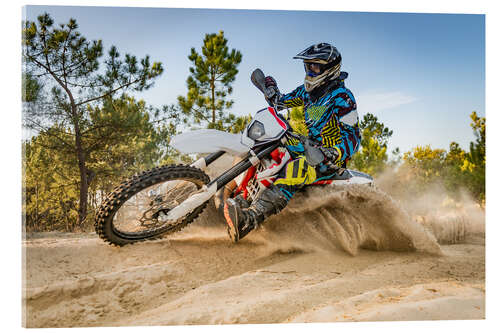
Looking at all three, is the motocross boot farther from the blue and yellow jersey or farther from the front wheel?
the blue and yellow jersey

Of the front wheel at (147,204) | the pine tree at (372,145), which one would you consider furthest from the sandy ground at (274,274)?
the pine tree at (372,145)

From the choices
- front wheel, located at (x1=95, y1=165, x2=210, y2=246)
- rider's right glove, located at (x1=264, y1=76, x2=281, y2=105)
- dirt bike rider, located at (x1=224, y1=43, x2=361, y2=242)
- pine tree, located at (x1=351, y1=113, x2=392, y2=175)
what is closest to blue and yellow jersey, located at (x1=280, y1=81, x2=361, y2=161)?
dirt bike rider, located at (x1=224, y1=43, x2=361, y2=242)

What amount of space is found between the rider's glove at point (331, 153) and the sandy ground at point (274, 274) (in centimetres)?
44

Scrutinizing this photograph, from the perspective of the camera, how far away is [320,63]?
2822mm

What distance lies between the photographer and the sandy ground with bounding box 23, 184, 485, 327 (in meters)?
2.06

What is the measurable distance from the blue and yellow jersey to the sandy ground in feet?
1.49

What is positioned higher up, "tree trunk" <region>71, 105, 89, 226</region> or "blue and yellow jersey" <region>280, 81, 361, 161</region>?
"blue and yellow jersey" <region>280, 81, 361, 161</region>

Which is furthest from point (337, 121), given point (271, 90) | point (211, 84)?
point (211, 84)

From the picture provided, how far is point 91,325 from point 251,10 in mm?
2534

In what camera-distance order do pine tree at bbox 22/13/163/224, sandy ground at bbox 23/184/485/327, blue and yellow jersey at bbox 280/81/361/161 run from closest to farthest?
sandy ground at bbox 23/184/485/327
pine tree at bbox 22/13/163/224
blue and yellow jersey at bbox 280/81/361/161

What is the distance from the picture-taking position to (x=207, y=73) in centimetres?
340

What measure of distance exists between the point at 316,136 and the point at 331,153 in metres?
0.40
